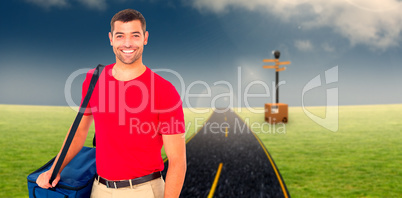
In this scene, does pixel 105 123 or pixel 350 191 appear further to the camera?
pixel 350 191

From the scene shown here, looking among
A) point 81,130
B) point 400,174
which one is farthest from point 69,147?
point 400,174

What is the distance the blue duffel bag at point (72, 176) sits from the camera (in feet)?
7.16

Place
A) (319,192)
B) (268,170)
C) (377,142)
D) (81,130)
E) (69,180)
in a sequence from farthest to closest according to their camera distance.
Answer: (377,142) → (268,170) → (319,192) → (81,130) → (69,180)

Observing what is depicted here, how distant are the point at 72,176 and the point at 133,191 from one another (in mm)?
560

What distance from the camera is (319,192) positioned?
27.3ft

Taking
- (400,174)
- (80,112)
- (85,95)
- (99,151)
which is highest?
(85,95)

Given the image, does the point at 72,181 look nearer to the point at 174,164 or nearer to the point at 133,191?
the point at 133,191

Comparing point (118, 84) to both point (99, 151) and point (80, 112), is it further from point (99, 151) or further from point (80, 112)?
point (99, 151)

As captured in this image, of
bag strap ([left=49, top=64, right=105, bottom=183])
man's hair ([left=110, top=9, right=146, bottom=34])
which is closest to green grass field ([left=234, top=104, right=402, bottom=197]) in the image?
bag strap ([left=49, top=64, right=105, bottom=183])

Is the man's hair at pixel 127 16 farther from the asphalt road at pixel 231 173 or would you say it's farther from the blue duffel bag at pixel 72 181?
the asphalt road at pixel 231 173

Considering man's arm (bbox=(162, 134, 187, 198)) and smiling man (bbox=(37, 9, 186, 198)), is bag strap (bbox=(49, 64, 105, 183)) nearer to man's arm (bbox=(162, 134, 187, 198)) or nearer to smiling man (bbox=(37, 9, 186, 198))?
smiling man (bbox=(37, 9, 186, 198))

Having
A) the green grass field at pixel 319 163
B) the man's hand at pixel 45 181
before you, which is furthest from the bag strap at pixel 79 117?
the green grass field at pixel 319 163

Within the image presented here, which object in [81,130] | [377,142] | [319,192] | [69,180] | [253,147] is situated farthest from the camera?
[377,142]

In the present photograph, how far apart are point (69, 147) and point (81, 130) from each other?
7.1 inches
